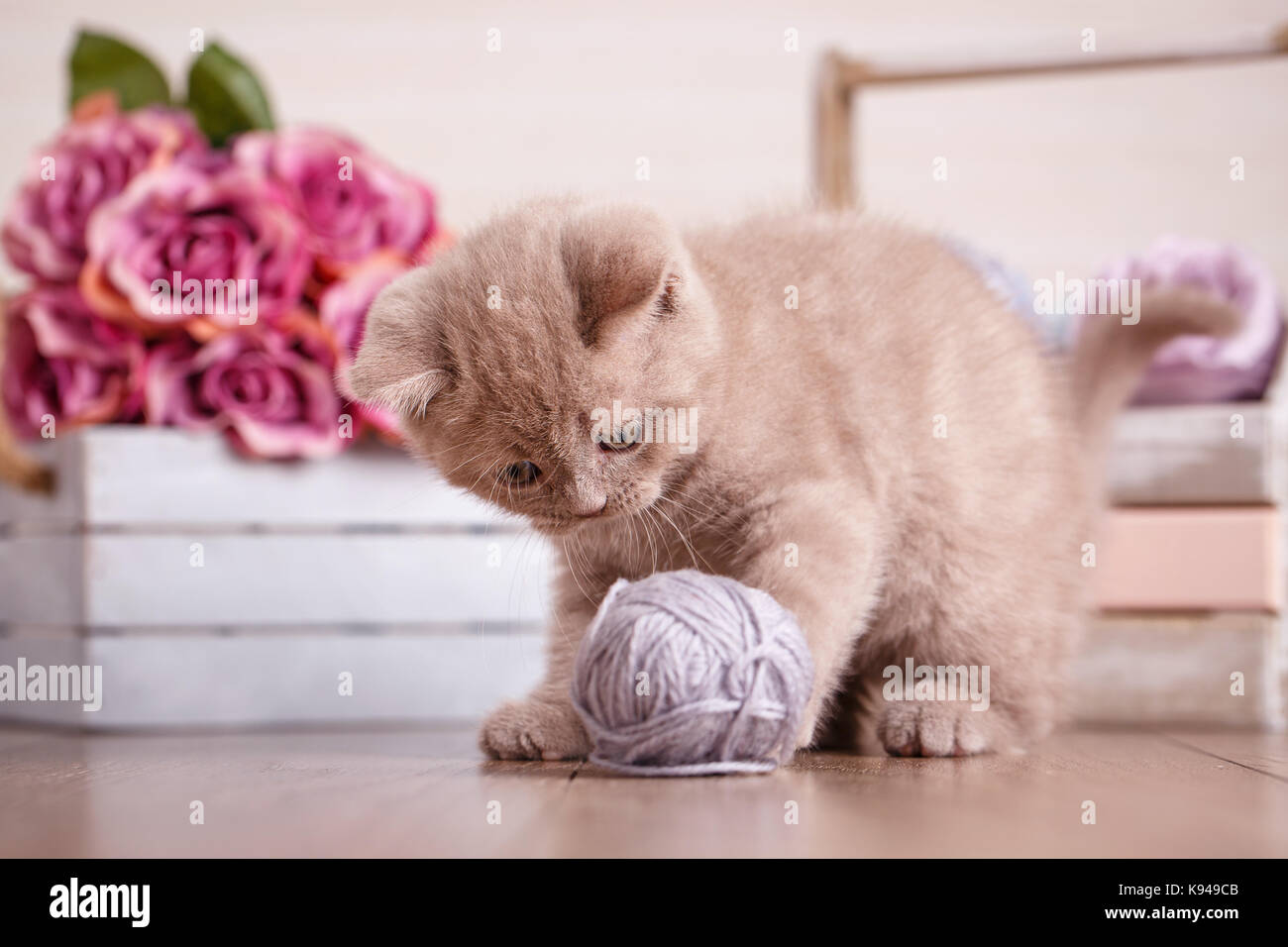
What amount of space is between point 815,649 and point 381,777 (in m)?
0.37

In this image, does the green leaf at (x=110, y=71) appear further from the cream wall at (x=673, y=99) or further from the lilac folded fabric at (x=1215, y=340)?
Result: the lilac folded fabric at (x=1215, y=340)

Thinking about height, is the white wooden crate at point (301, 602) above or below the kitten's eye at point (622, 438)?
below

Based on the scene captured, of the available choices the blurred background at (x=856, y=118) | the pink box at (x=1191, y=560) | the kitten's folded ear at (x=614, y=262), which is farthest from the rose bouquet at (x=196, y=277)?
the pink box at (x=1191, y=560)

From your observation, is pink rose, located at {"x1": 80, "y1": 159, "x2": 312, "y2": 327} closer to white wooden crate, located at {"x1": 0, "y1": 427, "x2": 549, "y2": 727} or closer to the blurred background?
white wooden crate, located at {"x1": 0, "y1": 427, "x2": 549, "y2": 727}

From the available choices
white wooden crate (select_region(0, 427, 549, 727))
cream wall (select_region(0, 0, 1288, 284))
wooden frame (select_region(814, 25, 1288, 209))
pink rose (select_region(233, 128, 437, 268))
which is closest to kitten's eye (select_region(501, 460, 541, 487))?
white wooden crate (select_region(0, 427, 549, 727))

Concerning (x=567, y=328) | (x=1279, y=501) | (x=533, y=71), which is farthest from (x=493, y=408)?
(x=533, y=71)

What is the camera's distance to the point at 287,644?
1405mm

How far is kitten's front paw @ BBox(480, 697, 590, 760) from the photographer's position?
1070 millimetres

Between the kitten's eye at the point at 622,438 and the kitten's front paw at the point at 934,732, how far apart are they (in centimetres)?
40

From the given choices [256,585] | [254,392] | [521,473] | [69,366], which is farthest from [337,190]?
[521,473]

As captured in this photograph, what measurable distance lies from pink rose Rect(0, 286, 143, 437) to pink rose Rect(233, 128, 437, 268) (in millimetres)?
250

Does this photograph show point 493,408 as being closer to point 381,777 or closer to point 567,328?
point 567,328

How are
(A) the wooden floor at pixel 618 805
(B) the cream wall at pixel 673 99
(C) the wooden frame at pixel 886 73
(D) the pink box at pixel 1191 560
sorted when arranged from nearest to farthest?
1. (A) the wooden floor at pixel 618 805
2. (D) the pink box at pixel 1191 560
3. (C) the wooden frame at pixel 886 73
4. (B) the cream wall at pixel 673 99

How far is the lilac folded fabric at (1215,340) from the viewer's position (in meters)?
1.52
